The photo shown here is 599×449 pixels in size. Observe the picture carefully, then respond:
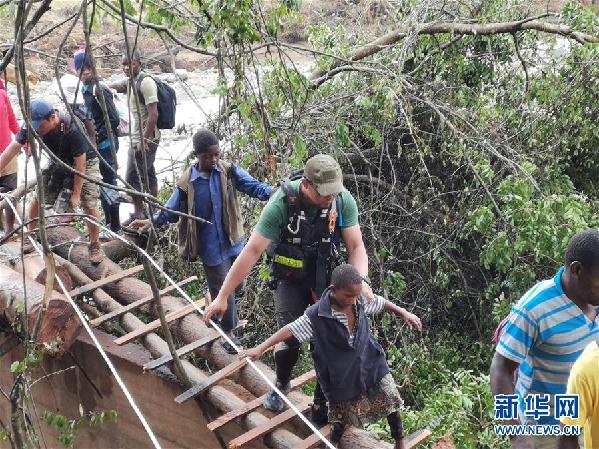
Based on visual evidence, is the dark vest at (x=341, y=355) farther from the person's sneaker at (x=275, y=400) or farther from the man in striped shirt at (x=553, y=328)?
the man in striped shirt at (x=553, y=328)

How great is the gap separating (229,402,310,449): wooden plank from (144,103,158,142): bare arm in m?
2.81

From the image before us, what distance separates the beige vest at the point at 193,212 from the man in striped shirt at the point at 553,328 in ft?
7.43

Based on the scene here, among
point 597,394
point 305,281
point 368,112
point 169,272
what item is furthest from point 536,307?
point 169,272

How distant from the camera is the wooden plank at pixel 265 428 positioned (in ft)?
12.8

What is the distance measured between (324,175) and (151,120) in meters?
2.74

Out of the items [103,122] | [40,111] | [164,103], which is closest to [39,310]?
[40,111]

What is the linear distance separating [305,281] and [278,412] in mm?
842

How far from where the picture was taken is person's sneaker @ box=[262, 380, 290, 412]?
4250 millimetres

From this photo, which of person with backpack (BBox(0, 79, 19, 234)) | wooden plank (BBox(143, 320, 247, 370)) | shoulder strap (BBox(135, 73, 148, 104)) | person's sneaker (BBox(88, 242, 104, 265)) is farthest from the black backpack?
wooden plank (BBox(143, 320, 247, 370))

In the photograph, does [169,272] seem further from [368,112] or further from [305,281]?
[305,281]

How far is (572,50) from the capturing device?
22.2ft

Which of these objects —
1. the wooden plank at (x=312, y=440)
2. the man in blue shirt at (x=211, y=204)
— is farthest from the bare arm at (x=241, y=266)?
the wooden plank at (x=312, y=440)

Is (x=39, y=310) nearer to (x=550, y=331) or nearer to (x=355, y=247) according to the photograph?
(x=355, y=247)

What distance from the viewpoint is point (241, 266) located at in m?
3.95
